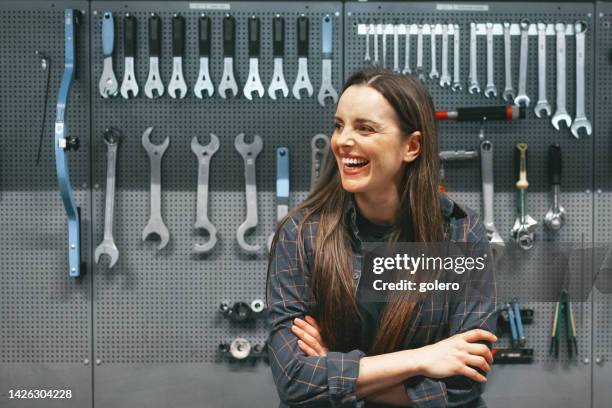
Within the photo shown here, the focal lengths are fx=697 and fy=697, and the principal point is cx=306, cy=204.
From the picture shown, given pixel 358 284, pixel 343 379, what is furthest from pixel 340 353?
pixel 358 284

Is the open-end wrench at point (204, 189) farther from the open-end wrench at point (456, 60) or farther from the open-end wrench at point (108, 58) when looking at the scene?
the open-end wrench at point (456, 60)

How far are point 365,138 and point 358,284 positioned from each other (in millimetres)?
336

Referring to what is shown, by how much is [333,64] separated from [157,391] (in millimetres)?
1542

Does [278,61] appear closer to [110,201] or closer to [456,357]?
[110,201]

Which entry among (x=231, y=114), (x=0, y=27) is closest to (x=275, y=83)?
(x=231, y=114)

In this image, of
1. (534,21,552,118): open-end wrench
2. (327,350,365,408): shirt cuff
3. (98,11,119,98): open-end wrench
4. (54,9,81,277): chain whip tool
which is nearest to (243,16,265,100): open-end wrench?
(98,11,119,98): open-end wrench

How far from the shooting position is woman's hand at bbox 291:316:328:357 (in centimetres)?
162

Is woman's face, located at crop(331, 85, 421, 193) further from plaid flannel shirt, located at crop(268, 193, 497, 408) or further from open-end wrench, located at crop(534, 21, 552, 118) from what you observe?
open-end wrench, located at crop(534, 21, 552, 118)

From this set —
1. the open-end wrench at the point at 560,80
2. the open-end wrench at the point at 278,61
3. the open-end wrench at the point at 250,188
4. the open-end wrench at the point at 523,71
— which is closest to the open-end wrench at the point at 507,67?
the open-end wrench at the point at 523,71

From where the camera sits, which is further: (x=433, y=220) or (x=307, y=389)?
(x=433, y=220)

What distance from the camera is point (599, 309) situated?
294 cm

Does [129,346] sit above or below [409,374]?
below

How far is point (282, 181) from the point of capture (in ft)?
9.35

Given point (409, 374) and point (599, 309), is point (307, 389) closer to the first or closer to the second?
point (409, 374)
